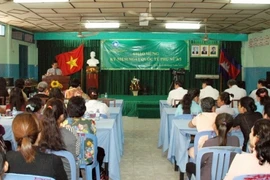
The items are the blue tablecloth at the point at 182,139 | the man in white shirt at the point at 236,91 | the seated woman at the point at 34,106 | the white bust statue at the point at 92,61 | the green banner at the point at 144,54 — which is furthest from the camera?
the green banner at the point at 144,54

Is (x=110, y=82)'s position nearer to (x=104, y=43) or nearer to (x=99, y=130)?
(x=104, y=43)

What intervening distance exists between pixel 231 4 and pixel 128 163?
400cm

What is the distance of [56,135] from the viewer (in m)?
2.73

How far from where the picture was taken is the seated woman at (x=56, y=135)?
268 centimetres

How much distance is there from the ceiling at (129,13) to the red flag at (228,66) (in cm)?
217

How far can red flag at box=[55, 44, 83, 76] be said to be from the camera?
13266 millimetres

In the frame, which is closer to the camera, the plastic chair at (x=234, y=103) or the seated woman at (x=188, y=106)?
the seated woman at (x=188, y=106)

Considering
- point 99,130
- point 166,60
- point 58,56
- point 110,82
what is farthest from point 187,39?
point 99,130

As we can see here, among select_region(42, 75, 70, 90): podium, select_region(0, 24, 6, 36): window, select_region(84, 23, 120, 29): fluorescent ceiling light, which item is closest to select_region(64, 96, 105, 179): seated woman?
select_region(42, 75, 70, 90): podium

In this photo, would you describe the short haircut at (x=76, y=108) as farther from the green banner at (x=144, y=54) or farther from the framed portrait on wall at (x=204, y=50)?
the framed portrait on wall at (x=204, y=50)

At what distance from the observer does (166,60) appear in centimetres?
1321

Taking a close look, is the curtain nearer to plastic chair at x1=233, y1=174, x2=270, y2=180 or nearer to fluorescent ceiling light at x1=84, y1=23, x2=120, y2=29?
fluorescent ceiling light at x1=84, y1=23, x2=120, y2=29

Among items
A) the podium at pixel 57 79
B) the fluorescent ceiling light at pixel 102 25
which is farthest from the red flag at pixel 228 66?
the podium at pixel 57 79

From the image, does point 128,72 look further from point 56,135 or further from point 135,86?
point 56,135
